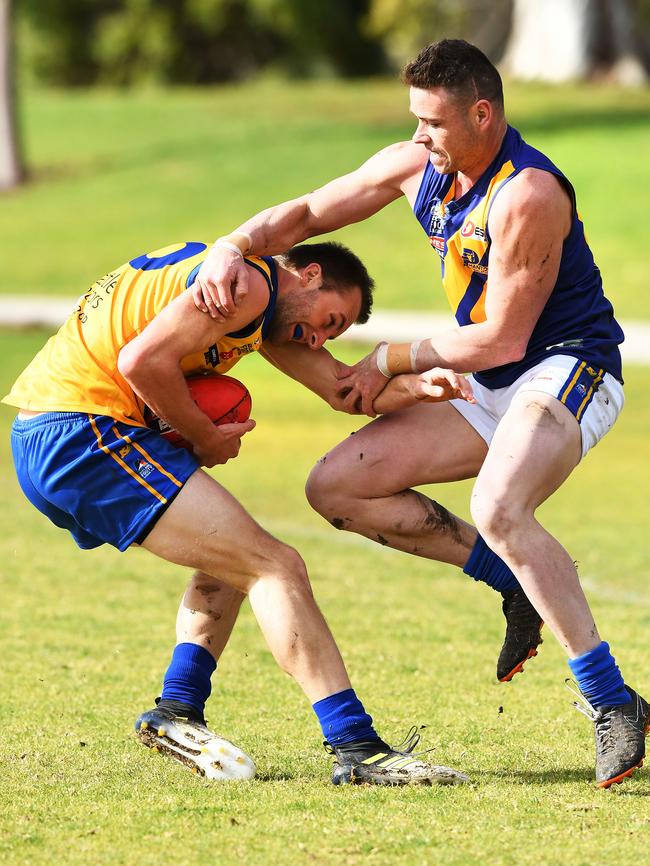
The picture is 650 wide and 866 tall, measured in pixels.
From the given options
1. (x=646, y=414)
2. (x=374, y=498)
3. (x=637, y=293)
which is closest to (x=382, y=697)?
(x=374, y=498)

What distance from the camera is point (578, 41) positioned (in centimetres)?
3950

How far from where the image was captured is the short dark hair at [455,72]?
16.7 ft

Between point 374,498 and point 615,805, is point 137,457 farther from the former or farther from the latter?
point 615,805

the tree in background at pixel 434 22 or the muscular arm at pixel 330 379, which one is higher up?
the muscular arm at pixel 330 379

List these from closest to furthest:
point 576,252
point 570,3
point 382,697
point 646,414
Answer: point 576,252 → point 382,697 → point 646,414 → point 570,3

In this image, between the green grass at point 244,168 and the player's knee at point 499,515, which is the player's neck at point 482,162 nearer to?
the player's knee at point 499,515

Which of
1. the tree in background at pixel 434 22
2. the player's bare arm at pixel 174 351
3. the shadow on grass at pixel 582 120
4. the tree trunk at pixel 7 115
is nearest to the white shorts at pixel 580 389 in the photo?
the player's bare arm at pixel 174 351

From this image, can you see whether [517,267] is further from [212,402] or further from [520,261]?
[212,402]

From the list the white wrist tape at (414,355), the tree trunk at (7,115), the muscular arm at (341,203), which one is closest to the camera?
the white wrist tape at (414,355)

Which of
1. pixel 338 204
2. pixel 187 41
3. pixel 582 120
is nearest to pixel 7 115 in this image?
pixel 582 120

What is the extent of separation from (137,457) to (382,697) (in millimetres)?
1853

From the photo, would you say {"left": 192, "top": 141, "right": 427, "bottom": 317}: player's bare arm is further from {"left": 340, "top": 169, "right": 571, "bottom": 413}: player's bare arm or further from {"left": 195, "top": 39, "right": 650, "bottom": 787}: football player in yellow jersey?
{"left": 340, "top": 169, "right": 571, "bottom": 413}: player's bare arm

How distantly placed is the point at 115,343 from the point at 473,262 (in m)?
1.38

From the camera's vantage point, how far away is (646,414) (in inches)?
682
